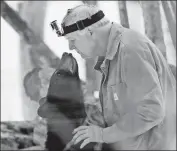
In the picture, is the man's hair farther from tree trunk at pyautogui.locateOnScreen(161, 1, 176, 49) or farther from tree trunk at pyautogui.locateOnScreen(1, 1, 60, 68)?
tree trunk at pyautogui.locateOnScreen(161, 1, 176, 49)

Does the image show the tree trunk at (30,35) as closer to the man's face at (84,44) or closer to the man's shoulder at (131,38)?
the man's face at (84,44)

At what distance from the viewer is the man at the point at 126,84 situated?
33.3 inches

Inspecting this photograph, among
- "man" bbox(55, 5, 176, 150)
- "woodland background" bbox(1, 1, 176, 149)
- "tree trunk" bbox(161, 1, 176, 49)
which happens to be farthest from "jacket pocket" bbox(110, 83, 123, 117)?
"tree trunk" bbox(161, 1, 176, 49)

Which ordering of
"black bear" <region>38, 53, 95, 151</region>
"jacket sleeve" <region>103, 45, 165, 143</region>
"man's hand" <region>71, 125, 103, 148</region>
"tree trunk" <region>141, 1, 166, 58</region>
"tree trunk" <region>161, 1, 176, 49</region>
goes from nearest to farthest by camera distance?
"jacket sleeve" <region>103, 45, 165, 143</region>, "man's hand" <region>71, 125, 103, 148</region>, "black bear" <region>38, 53, 95, 151</region>, "tree trunk" <region>141, 1, 166, 58</region>, "tree trunk" <region>161, 1, 176, 49</region>

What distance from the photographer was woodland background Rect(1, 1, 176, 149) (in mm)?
1570

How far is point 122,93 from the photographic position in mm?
901

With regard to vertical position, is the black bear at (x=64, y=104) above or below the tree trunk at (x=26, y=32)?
below

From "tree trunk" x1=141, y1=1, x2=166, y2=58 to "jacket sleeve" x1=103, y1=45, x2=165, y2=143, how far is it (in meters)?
0.84

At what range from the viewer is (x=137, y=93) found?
858 mm

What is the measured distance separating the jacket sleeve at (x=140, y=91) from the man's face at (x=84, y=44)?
12 cm

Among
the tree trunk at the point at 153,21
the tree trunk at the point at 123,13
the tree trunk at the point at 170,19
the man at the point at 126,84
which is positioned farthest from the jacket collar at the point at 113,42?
the tree trunk at the point at 170,19

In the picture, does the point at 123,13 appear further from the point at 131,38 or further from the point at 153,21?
the point at 131,38

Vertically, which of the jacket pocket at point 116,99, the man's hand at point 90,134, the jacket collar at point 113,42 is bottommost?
the man's hand at point 90,134

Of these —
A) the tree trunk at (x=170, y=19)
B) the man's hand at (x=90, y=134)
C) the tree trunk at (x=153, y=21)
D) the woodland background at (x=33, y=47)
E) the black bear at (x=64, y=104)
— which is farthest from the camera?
the tree trunk at (x=170, y=19)
